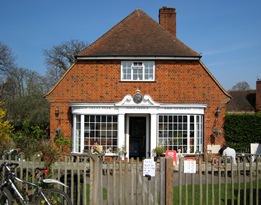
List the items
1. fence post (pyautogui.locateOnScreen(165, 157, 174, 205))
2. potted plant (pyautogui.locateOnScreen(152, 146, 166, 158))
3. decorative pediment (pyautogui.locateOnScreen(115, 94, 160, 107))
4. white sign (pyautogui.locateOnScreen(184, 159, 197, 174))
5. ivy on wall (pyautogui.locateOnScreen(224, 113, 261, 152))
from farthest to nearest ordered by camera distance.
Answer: ivy on wall (pyautogui.locateOnScreen(224, 113, 261, 152)) → decorative pediment (pyautogui.locateOnScreen(115, 94, 160, 107)) → potted plant (pyautogui.locateOnScreen(152, 146, 166, 158)) → white sign (pyautogui.locateOnScreen(184, 159, 197, 174)) → fence post (pyautogui.locateOnScreen(165, 157, 174, 205))

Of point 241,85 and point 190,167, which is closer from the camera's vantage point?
point 190,167

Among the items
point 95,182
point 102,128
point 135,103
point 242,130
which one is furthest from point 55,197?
point 242,130

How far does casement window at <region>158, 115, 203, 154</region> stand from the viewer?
1759 centimetres

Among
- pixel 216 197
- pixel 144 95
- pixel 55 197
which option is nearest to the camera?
pixel 55 197

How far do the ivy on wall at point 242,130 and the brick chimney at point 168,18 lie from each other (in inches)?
282

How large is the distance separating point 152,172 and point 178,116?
36.8 ft

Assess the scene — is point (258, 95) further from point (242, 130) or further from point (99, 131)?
point (99, 131)

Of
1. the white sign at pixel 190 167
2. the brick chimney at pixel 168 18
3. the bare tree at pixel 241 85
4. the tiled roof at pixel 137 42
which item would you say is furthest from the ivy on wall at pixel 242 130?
the bare tree at pixel 241 85

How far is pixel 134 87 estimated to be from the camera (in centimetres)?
1823

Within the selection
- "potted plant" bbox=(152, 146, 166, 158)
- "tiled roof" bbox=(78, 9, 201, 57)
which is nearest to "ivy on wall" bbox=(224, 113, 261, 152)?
"potted plant" bbox=(152, 146, 166, 158)

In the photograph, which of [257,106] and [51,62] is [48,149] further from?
[51,62]

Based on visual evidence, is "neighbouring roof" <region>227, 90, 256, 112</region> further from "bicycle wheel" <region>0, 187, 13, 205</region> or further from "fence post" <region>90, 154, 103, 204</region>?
"bicycle wheel" <region>0, 187, 13, 205</region>

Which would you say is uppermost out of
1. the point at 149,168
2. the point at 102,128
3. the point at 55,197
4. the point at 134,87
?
the point at 134,87

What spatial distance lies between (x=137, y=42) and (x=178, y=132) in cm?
567
